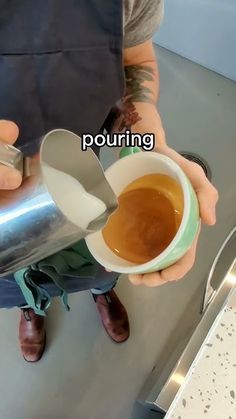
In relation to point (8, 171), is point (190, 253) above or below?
below

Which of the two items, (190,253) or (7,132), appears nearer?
(7,132)

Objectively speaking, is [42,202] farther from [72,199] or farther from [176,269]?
[176,269]

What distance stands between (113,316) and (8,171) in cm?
80

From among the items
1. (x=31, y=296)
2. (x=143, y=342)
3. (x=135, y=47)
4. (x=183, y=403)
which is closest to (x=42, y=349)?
(x=143, y=342)

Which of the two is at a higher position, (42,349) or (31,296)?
(31,296)

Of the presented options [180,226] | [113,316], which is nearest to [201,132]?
[113,316]

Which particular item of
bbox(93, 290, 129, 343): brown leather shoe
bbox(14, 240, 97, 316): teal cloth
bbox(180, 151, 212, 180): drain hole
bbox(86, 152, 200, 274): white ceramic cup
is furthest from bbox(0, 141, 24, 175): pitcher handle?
bbox(180, 151, 212, 180): drain hole

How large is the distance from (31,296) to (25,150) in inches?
13.4

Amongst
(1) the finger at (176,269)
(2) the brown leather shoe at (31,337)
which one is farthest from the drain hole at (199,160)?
(1) the finger at (176,269)

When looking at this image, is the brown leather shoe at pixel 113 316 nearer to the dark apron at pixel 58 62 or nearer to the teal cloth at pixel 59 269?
the teal cloth at pixel 59 269

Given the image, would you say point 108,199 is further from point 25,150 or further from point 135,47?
point 135,47

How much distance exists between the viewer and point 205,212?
17.5 inches

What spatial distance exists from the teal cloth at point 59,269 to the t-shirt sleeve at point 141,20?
0.25 meters

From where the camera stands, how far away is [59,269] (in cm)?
59
